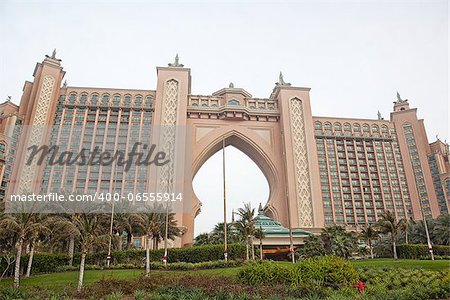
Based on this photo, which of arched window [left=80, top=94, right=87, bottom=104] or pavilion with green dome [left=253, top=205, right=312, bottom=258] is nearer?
pavilion with green dome [left=253, top=205, right=312, bottom=258]

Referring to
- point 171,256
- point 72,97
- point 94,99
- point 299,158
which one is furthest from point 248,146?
point 72,97

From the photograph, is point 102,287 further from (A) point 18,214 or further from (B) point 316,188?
(B) point 316,188

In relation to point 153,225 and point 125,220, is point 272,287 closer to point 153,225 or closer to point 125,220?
point 153,225

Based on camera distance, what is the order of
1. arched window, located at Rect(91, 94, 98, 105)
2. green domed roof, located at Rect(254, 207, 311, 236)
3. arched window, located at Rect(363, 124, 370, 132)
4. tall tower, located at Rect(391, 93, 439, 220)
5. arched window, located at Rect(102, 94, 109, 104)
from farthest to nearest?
arched window, located at Rect(363, 124, 370, 132), tall tower, located at Rect(391, 93, 439, 220), arched window, located at Rect(102, 94, 109, 104), arched window, located at Rect(91, 94, 98, 105), green domed roof, located at Rect(254, 207, 311, 236)

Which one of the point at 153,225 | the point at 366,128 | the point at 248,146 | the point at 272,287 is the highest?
the point at 366,128

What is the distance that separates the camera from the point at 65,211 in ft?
111

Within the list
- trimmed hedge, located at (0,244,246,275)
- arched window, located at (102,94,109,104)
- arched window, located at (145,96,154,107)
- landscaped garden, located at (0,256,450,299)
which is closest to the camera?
landscaped garden, located at (0,256,450,299)

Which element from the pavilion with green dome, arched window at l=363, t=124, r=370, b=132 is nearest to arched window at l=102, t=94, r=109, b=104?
the pavilion with green dome

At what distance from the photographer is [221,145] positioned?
190 ft

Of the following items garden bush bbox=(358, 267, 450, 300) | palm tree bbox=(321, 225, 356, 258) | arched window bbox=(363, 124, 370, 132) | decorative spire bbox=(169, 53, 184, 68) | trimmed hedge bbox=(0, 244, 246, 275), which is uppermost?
decorative spire bbox=(169, 53, 184, 68)

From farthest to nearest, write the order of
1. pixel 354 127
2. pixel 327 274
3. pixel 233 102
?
pixel 354 127 < pixel 233 102 < pixel 327 274

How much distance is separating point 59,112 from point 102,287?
168 feet

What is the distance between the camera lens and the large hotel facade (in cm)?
5219

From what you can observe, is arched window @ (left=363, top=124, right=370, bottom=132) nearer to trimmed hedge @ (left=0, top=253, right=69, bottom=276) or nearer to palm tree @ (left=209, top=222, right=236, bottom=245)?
palm tree @ (left=209, top=222, right=236, bottom=245)
